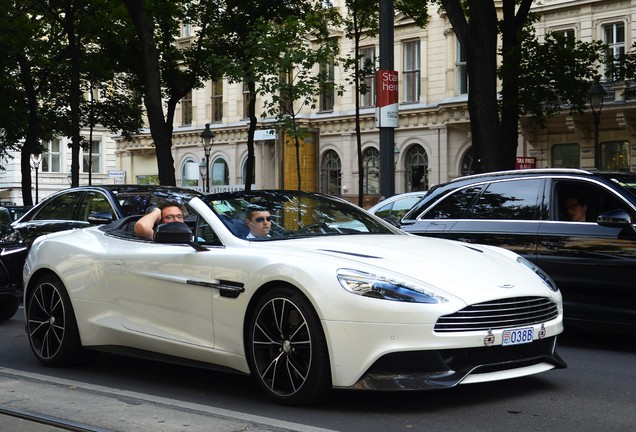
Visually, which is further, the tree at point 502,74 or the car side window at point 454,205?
the tree at point 502,74

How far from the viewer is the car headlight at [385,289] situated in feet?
20.8

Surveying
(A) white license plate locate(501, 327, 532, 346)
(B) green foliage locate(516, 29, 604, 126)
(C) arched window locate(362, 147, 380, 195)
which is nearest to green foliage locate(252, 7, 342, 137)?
(B) green foliage locate(516, 29, 604, 126)

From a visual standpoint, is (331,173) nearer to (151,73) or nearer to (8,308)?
(151,73)

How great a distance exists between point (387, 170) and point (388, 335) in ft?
35.1

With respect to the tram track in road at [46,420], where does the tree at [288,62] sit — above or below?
above

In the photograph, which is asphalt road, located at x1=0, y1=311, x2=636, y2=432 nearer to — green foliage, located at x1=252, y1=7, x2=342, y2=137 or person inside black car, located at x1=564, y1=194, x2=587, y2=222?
person inside black car, located at x1=564, y1=194, x2=587, y2=222

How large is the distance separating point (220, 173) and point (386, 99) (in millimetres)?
45191

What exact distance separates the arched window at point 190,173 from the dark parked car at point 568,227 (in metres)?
50.6

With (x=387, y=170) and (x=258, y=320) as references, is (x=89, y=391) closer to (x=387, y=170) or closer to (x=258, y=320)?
(x=258, y=320)

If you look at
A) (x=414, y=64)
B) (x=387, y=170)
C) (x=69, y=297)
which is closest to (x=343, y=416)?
(x=69, y=297)

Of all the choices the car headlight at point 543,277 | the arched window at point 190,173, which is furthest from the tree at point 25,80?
the car headlight at point 543,277

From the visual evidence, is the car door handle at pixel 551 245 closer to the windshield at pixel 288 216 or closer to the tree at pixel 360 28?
the windshield at pixel 288 216

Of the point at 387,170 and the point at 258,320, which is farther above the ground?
the point at 387,170

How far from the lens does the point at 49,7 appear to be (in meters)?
32.2
